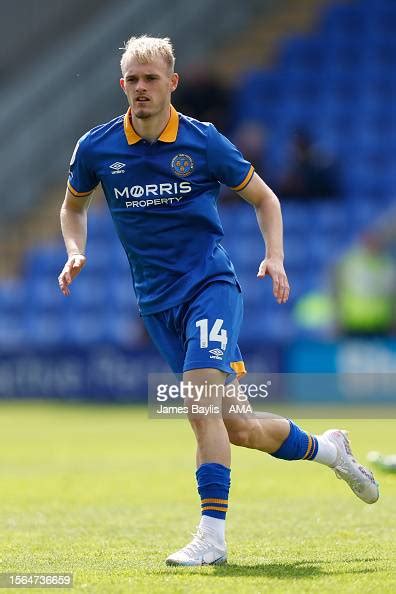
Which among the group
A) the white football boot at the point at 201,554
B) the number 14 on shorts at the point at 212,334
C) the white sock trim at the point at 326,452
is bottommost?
the white football boot at the point at 201,554

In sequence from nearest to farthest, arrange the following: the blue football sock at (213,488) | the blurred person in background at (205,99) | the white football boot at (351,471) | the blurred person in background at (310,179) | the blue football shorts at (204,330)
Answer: the blue football sock at (213,488) → the blue football shorts at (204,330) → the white football boot at (351,471) → the blurred person in background at (310,179) → the blurred person in background at (205,99)

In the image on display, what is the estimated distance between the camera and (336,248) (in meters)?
19.7

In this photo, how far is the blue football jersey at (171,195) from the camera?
240 inches

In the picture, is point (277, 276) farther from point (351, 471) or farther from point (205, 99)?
point (205, 99)

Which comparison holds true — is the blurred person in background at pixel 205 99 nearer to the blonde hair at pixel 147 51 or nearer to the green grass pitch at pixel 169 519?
the green grass pitch at pixel 169 519

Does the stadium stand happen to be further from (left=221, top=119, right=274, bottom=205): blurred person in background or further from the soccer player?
the soccer player

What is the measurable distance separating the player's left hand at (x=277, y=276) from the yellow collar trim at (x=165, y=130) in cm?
76

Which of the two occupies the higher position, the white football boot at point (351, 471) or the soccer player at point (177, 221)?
the soccer player at point (177, 221)

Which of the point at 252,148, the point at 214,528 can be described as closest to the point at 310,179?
the point at 252,148

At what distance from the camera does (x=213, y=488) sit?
18.9ft

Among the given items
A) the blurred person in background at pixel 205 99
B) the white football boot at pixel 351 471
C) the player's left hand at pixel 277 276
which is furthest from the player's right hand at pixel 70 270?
the blurred person in background at pixel 205 99

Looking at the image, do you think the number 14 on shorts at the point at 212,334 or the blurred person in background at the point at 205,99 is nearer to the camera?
the number 14 on shorts at the point at 212,334

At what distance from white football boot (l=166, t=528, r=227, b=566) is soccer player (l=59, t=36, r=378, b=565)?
0.62ft

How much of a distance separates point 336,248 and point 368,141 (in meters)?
2.75
